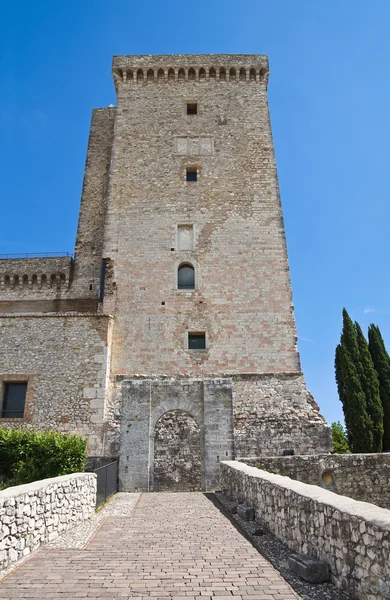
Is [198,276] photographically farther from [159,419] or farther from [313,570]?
[313,570]

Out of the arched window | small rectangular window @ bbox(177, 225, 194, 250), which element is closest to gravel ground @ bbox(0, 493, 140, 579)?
the arched window

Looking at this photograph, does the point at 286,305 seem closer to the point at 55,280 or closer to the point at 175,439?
the point at 175,439

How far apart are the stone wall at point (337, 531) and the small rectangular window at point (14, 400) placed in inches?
432

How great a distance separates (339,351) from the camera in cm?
2331

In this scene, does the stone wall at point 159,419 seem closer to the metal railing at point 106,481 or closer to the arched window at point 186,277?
the metal railing at point 106,481

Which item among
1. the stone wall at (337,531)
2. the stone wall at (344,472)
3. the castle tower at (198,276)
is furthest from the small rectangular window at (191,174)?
the stone wall at (337,531)

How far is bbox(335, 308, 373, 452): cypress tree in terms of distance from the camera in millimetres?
19859

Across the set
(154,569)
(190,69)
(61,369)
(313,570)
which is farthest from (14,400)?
(190,69)

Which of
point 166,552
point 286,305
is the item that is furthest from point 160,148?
point 166,552

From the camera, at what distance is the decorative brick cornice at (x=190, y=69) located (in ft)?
72.5

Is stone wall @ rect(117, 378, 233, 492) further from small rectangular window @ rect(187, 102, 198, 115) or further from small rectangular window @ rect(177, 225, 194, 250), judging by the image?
small rectangular window @ rect(187, 102, 198, 115)

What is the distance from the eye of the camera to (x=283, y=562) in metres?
5.11

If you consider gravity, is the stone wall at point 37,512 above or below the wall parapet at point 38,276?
below

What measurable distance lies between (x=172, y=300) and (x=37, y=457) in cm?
839
